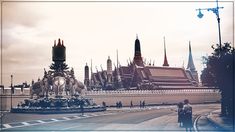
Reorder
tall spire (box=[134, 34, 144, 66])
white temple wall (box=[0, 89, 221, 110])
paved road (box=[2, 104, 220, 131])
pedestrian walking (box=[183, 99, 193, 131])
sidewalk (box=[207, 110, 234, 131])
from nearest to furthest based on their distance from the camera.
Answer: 1. sidewalk (box=[207, 110, 234, 131])
2. pedestrian walking (box=[183, 99, 193, 131])
3. paved road (box=[2, 104, 220, 131])
4. white temple wall (box=[0, 89, 221, 110])
5. tall spire (box=[134, 34, 144, 66])

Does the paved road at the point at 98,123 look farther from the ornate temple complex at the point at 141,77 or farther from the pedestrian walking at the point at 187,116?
the ornate temple complex at the point at 141,77

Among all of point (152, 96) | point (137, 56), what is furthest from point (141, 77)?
point (137, 56)

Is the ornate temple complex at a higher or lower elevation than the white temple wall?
higher

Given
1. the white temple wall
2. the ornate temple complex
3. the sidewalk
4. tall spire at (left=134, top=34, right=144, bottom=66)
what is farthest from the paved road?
tall spire at (left=134, top=34, right=144, bottom=66)

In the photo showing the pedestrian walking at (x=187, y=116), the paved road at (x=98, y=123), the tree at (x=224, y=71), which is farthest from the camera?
the tree at (x=224, y=71)

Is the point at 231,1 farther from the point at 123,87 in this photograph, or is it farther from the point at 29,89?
the point at 123,87

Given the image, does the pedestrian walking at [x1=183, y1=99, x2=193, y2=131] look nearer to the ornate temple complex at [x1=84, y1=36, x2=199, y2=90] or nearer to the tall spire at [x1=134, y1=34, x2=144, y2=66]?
the ornate temple complex at [x1=84, y1=36, x2=199, y2=90]

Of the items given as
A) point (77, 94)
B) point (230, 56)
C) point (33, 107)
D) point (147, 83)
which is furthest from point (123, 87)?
point (230, 56)

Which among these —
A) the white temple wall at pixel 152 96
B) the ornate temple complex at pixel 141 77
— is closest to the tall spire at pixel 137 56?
the ornate temple complex at pixel 141 77

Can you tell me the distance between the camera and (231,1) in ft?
46.1

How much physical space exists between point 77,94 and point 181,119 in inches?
788

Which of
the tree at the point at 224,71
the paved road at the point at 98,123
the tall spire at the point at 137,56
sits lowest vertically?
the paved road at the point at 98,123

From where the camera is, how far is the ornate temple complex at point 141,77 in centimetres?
4209

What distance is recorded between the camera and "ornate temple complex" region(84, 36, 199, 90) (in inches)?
1657
